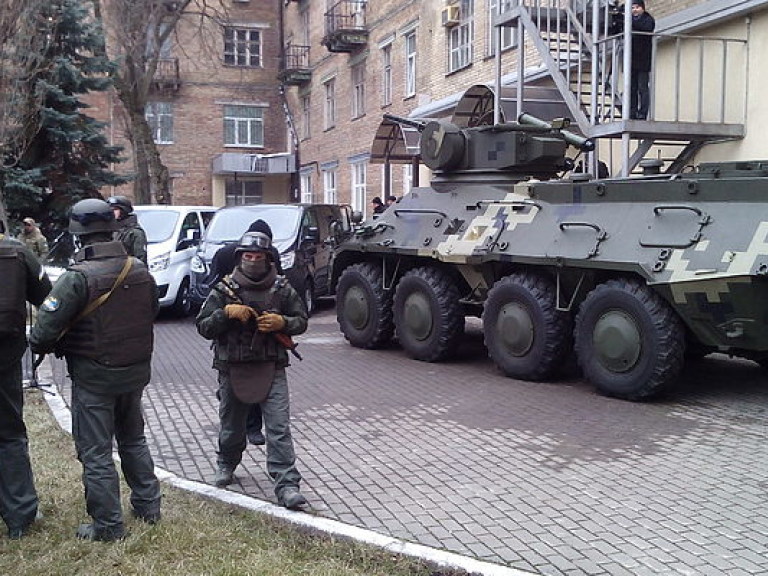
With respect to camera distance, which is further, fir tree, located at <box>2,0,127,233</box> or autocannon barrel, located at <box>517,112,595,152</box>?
fir tree, located at <box>2,0,127,233</box>

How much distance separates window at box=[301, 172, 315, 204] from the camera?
32.6 m

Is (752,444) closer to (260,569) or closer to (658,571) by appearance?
(658,571)

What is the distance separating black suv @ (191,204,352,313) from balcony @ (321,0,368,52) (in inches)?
491

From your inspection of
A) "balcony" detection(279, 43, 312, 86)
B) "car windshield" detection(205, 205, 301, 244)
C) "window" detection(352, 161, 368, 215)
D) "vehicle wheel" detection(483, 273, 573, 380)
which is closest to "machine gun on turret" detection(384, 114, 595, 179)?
"vehicle wheel" detection(483, 273, 573, 380)

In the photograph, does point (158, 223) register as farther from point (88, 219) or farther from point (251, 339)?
point (88, 219)

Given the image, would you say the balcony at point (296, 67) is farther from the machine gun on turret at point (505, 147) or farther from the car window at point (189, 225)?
the machine gun on turret at point (505, 147)

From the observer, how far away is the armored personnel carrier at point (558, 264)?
7.13 m

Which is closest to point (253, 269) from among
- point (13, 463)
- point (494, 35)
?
point (13, 463)

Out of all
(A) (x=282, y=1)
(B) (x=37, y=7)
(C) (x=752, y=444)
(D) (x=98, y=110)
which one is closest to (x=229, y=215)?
(B) (x=37, y=7)

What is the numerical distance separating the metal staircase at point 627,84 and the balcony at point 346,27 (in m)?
13.2

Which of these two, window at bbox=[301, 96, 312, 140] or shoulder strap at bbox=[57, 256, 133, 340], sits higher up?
window at bbox=[301, 96, 312, 140]

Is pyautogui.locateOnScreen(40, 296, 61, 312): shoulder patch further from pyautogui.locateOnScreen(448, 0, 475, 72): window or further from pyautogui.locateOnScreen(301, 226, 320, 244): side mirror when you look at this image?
pyautogui.locateOnScreen(448, 0, 475, 72): window

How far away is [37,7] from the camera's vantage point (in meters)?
14.1

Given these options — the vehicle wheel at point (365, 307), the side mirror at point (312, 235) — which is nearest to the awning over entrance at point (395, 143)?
the side mirror at point (312, 235)
